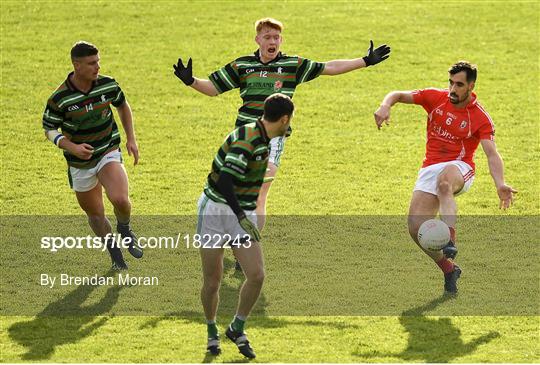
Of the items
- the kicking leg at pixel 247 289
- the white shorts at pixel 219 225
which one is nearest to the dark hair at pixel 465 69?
the white shorts at pixel 219 225

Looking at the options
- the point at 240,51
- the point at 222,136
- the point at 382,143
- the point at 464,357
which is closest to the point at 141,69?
the point at 240,51

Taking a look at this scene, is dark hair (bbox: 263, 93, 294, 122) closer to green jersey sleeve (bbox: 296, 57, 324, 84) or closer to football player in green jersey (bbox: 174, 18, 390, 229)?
football player in green jersey (bbox: 174, 18, 390, 229)

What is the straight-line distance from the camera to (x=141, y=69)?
22.6 metres

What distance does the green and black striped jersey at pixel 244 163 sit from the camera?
10.5 m

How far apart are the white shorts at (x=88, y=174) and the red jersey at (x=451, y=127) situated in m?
3.42

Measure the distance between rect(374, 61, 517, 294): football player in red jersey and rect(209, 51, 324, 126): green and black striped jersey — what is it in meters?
1.25

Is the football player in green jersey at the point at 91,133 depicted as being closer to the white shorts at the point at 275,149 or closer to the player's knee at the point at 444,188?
the white shorts at the point at 275,149

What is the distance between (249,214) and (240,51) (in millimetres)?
12749

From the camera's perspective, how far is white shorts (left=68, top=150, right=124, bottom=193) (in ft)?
44.3

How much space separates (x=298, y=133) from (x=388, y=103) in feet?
23.6

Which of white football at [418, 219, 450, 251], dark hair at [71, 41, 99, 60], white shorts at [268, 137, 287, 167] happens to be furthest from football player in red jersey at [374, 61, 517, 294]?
dark hair at [71, 41, 99, 60]

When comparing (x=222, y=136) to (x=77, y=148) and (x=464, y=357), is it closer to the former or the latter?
(x=77, y=148)

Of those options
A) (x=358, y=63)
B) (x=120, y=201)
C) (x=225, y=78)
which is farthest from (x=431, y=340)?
(x=225, y=78)

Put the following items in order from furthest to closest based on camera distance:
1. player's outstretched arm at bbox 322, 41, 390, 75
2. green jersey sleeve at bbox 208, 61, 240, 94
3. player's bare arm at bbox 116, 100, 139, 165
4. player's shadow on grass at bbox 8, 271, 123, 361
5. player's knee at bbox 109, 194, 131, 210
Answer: player's outstretched arm at bbox 322, 41, 390, 75
green jersey sleeve at bbox 208, 61, 240, 94
player's bare arm at bbox 116, 100, 139, 165
player's knee at bbox 109, 194, 131, 210
player's shadow on grass at bbox 8, 271, 123, 361
